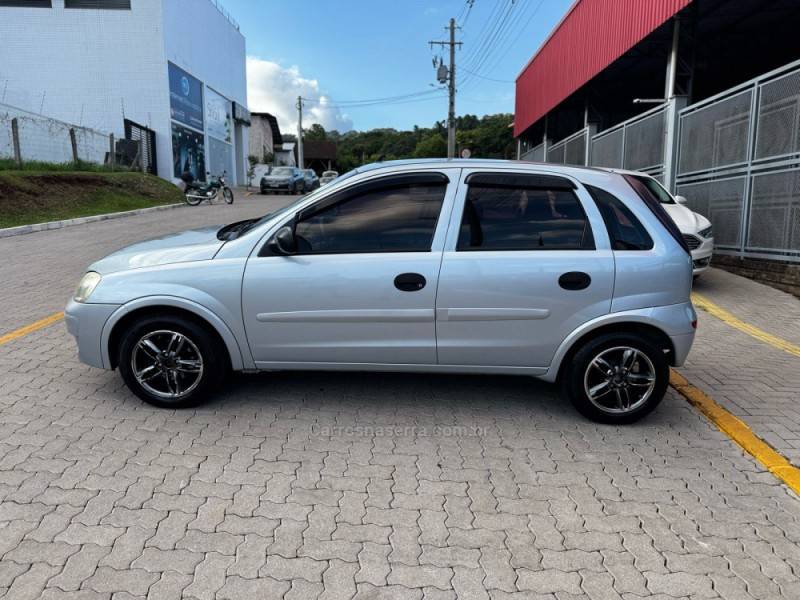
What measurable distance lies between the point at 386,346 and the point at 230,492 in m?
1.35

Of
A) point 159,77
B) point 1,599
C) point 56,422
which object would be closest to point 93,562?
point 1,599

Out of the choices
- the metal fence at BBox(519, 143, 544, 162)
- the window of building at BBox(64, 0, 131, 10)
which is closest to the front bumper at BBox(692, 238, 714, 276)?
the metal fence at BBox(519, 143, 544, 162)

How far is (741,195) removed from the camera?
369 inches

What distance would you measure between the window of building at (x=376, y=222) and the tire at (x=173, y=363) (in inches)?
36.7

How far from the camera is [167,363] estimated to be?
13.2ft

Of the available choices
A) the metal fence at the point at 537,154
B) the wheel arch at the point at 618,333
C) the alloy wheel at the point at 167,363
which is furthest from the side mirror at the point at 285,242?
the metal fence at the point at 537,154

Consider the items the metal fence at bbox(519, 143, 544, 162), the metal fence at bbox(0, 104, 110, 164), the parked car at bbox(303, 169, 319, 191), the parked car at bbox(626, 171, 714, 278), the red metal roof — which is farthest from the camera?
the parked car at bbox(303, 169, 319, 191)

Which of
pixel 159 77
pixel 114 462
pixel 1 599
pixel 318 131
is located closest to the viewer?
pixel 1 599

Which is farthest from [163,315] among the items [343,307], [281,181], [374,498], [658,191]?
[281,181]

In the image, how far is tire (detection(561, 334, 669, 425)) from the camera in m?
3.86

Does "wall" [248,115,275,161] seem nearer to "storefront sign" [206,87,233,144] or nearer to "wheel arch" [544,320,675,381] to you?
"storefront sign" [206,87,233,144]

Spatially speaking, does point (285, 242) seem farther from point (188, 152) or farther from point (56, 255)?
point (188, 152)

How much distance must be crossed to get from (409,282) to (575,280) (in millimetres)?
1072

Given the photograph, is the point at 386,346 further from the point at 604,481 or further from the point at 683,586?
the point at 683,586
